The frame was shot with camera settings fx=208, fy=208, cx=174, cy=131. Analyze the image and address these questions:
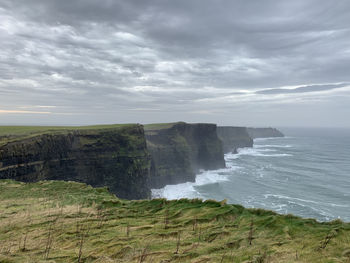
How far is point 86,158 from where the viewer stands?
4875 centimetres

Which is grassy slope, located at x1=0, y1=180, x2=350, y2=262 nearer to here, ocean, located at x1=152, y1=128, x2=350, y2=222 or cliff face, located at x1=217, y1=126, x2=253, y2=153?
ocean, located at x1=152, y1=128, x2=350, y2=222

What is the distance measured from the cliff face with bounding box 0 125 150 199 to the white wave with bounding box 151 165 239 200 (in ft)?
22.2

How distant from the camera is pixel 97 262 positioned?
5.96 metres

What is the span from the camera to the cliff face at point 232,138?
13562cm

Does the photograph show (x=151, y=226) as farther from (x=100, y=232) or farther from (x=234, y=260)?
(x=234, y=260)

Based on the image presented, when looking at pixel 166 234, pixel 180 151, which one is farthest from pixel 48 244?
pixel 180 151

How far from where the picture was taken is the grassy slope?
624cm

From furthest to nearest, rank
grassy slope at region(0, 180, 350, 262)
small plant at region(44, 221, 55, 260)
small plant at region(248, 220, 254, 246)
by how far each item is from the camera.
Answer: small plant at region(248, 220, 254, 246), small plant at region(44, 221, 55, 260), grassy slope at region(0, 180, 350, 262)

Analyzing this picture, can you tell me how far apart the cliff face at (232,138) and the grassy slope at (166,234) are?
12465 centimetres

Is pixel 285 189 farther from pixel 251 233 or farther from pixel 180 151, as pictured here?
pixel 251 233

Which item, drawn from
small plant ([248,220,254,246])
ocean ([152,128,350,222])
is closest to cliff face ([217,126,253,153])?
ocean ([152,128,350,222])

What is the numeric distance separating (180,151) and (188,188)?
16.1m

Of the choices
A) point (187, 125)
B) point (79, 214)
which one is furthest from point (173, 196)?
point (79, 214)

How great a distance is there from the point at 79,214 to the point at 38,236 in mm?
2908
